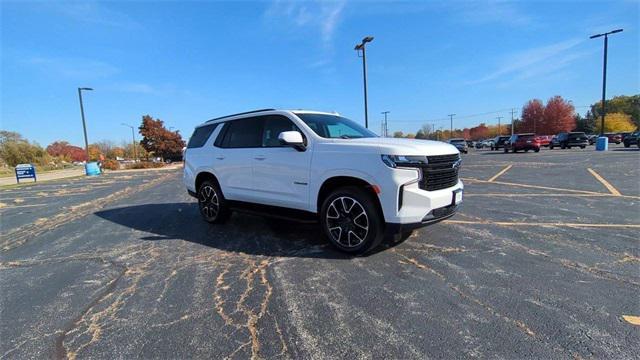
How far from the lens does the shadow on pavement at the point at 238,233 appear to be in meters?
4.65

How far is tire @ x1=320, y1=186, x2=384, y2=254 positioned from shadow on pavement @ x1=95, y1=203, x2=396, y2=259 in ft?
0.65

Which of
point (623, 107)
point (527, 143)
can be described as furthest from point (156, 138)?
point (623, 107)

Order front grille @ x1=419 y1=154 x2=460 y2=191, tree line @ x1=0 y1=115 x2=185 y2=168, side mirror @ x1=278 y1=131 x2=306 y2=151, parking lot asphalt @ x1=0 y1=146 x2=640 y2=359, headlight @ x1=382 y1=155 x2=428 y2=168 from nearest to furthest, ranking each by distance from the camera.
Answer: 1. parking lot asphalt @ x1=0 y1=146 x2=640 y2=359
2. headlight @ x1=382 y1=155 x2=428 y2=168
3. front grille @ x1=419 y1=154 x2=460 y2=191
4. side mirror @ x1=278 y1=131 x2=306 y2=151
5. tree line @ x1=0 y1=115 x2=185 y2=168

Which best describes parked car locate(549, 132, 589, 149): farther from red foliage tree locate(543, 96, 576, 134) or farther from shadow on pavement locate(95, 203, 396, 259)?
red foliage tree locate(543, 96, 576, 134)

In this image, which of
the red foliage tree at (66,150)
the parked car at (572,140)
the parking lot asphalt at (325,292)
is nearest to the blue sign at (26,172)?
the parking lot asphalt at (325,292)

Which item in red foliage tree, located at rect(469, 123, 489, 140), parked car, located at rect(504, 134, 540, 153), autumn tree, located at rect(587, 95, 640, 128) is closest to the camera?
parked car, located at rect(504, 134, 540, 153)

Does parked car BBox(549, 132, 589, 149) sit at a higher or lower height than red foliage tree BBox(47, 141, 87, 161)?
lower

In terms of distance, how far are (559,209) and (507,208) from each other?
88 cm

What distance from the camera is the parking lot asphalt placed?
2498 millimetres

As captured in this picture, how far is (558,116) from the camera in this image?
78875 millimetres

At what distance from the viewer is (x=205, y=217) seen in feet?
21.2

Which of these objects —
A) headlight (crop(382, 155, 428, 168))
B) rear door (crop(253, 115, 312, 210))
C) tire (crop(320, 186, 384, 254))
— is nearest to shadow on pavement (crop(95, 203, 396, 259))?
tire (crop(320, 186, 384, 254))

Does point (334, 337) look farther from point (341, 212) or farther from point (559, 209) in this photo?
point (559, 209)

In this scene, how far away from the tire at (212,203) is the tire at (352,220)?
240 centimetres
